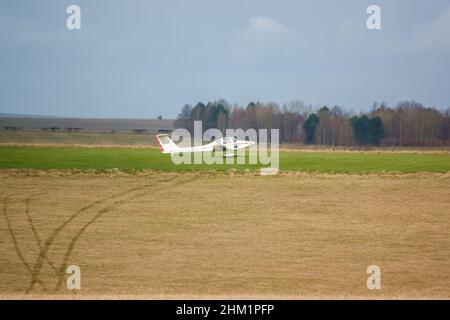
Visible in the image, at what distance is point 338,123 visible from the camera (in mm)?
60406

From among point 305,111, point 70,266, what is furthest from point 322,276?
point 305,111

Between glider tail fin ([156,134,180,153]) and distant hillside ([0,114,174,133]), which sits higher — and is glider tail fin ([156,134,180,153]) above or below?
below

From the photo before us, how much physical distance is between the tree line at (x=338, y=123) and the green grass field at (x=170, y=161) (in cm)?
2000

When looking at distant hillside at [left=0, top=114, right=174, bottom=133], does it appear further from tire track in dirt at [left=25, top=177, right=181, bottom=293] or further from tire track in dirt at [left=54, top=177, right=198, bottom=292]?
tire track in dirt at [left=25, top=177, right=181, bottom=293]

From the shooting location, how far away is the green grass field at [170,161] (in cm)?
2980

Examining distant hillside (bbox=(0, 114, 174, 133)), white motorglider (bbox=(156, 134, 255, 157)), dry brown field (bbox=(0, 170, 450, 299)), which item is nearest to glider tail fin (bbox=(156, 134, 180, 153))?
white motorglider (bbox=(156, 134, 255, 157))

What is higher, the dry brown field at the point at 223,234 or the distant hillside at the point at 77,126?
the distant hillside at the point at 77,126

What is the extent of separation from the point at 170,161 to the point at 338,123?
1256 inches

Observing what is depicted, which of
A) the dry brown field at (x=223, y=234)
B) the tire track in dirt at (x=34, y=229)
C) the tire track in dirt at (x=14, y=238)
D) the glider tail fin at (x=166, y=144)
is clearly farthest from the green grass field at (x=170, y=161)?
the tire track in dirt at (x=14, y=238)

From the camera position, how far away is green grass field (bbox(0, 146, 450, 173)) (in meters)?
29.8

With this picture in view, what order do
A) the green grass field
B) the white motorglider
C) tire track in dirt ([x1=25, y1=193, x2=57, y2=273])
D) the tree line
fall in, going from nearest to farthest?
tire track in dirt ([x1=25, y1=193, x2=57, y2=273]), the green grass field, the white motorglider, the tree line

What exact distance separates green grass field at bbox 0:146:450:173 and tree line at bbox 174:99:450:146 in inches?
787

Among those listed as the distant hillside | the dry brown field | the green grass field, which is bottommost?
the dry brown field

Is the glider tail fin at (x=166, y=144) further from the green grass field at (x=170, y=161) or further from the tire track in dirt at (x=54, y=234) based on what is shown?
the tire track in dirt at (x=54, y=234)
